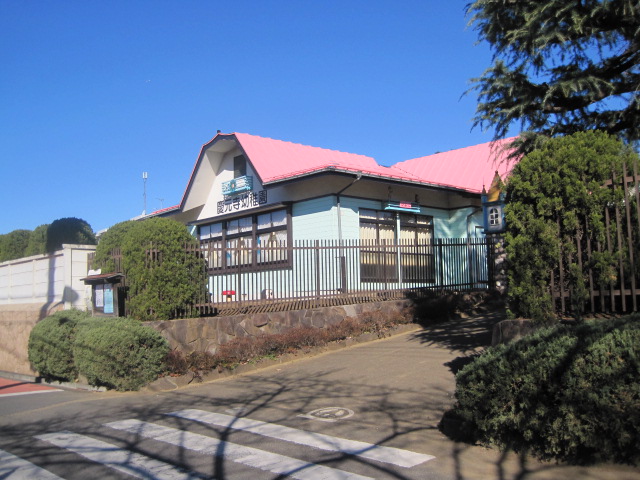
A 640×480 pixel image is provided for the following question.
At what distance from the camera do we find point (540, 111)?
10438 mm

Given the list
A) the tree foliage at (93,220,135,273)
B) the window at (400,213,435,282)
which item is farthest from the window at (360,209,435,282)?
the tree foliage at (93,220,135,273)

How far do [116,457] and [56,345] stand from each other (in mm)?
7190

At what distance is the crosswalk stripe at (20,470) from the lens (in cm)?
578

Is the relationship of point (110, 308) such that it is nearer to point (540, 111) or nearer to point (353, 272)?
point (353, 272)


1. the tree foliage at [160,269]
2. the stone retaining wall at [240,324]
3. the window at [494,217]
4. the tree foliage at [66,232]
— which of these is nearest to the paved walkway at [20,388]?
the tree foliage at [160,269]

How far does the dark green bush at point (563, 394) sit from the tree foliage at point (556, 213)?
4.39 ft

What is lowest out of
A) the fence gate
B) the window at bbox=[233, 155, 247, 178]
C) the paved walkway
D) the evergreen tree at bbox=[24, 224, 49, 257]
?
the paved walkway

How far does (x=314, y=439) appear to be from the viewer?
6.70m

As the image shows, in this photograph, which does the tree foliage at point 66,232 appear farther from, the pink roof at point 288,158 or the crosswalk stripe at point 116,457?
the crosswalk stripe at point 116,457

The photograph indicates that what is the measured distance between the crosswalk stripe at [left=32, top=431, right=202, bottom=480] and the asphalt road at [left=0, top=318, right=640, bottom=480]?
14mm

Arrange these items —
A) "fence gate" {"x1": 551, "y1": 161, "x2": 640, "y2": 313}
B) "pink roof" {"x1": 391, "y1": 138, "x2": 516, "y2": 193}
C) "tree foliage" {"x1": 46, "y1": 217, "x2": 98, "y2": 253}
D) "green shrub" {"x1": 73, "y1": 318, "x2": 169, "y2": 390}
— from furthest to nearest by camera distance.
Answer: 1. "pink roof" {"x1": 391, "y1": 138, "x2": 516, "y2": 193}
2. "tree foliage" {"x1": 46, "y1": 217, "x2": 98, "y2": 253}
3. "green shrub" {"x1": 73, "y1": 318, "x2": 169, "y2": 390}
4. "fence gate" {"x1": 551, "y1": 161, "x2": 640, "y2": 313}

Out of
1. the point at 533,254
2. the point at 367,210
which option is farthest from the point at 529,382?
the point at 367,210

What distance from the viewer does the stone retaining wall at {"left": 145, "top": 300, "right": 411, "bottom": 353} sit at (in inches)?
468

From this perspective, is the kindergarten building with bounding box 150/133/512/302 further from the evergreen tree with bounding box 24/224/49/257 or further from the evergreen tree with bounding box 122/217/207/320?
the evergreen tree with bounding box 24/224/49/257
